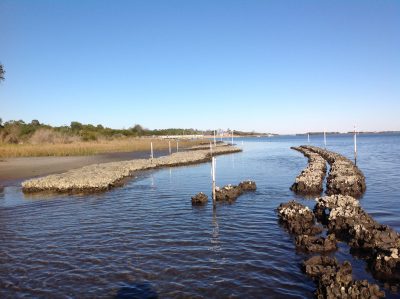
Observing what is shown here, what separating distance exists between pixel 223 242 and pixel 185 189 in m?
15.2

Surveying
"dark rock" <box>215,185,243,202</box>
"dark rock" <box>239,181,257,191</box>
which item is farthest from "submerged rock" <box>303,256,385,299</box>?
"dark rock" <box>239,181,257,191</box>

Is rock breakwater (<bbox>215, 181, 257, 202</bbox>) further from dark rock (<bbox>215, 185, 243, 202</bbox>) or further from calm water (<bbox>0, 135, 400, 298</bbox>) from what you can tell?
calm water (<bbox>0, 135, 400, 298</bbox>)

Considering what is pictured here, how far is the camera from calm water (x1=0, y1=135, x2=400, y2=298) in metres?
11.3

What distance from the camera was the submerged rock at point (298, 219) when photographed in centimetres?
1647

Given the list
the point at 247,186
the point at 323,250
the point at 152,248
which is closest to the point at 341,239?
the point at 323,250

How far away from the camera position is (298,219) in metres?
17.7

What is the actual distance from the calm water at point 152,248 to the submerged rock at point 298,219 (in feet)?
1.97

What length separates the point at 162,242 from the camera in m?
15.7

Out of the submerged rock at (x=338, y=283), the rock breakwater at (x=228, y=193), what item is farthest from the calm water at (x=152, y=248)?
the rock breakwater at (x=228, y=193)

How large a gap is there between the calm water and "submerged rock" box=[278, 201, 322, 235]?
1.97 feet

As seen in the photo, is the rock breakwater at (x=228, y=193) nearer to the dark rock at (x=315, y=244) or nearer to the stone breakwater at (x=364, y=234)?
the stone breakwater at (x=364, y=234)

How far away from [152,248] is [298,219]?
289 inches

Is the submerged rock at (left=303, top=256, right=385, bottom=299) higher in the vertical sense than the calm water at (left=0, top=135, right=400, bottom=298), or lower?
higher

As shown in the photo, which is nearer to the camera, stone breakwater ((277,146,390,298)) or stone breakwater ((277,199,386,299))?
stone breakwater ((277,199,386,299))
